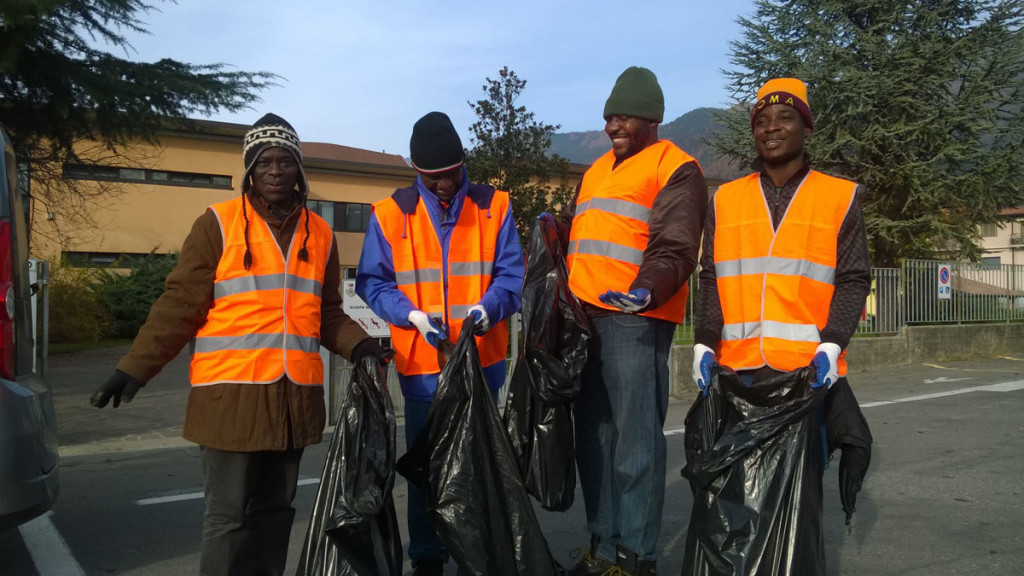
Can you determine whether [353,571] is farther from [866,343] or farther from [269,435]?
[866,343]

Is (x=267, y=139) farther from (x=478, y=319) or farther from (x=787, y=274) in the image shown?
(x=787, y=274)

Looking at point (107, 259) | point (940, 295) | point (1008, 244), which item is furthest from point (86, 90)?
point (1008, 244)

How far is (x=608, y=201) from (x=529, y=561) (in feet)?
4.62

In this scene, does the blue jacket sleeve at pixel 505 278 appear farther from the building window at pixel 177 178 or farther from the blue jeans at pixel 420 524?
the building window at pixel 177 178

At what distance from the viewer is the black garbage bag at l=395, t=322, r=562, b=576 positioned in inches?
117

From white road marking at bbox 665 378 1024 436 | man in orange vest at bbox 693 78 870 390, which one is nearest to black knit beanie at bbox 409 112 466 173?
man in orange vest at bbox 693 78 870 390

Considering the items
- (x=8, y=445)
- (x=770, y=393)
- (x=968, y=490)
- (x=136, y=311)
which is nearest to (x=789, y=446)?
(x=770, y=393)

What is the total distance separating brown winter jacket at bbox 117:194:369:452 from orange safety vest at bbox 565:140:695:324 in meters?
1.19

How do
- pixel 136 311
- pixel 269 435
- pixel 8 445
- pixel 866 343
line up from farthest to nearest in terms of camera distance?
pixel 136 311, pixel 866 343, pixel 8 445, pixel 269 435

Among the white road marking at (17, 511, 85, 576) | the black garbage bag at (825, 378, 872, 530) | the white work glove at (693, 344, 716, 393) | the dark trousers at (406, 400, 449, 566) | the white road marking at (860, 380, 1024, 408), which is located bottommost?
the white road marking at (860, 380, 1024, 408)

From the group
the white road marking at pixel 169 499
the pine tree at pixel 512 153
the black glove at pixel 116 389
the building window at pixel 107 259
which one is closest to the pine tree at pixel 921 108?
the pine tree at pixel 512 153

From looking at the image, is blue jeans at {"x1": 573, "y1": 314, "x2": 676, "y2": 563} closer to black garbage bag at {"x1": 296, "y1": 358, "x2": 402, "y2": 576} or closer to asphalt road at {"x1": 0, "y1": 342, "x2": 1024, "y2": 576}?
asphalt road at {"x1": 0, "y1": 342, "x2": 1024, "y2": 576}

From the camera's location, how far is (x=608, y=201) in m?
3.41

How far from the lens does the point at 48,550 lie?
4.41 metres
